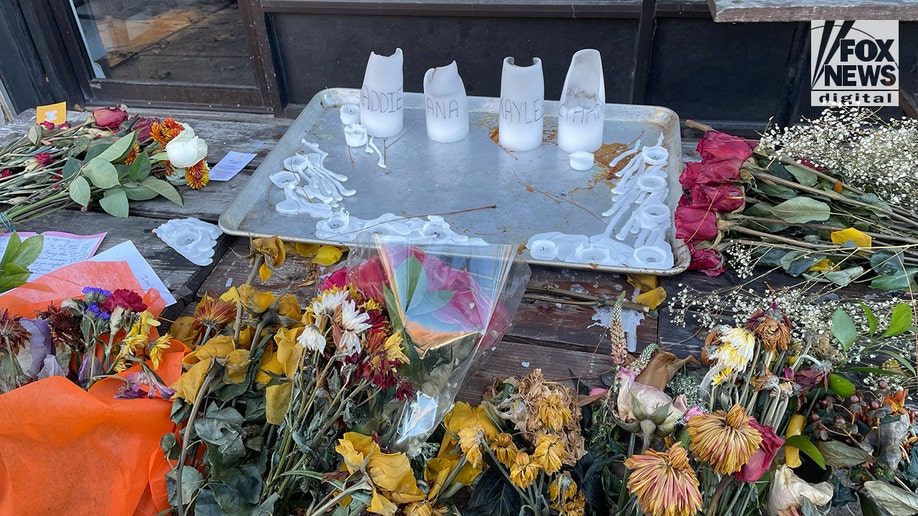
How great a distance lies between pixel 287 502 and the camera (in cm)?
62

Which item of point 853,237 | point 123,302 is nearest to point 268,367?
point 123,302

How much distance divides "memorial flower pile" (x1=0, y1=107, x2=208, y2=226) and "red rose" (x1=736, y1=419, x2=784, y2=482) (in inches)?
42.5

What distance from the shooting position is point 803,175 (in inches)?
39.1

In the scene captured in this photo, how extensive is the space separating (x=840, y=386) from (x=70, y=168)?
4.40 ft

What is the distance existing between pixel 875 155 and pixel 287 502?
102 cm

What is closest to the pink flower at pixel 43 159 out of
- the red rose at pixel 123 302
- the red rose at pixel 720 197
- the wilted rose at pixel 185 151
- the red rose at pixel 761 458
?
the wilted rose at pixel 185 151

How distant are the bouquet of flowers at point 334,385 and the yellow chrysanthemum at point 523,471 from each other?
7 centimetres

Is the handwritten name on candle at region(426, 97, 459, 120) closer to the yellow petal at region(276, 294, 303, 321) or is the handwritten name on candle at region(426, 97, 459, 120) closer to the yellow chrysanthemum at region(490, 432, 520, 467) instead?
the yellow petal at region(276, 294, 303, 321)

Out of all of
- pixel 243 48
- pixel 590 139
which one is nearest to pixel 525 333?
pixel 590 139

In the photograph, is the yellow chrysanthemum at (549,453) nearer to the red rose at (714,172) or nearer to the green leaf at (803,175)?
the red rose at (714,172)

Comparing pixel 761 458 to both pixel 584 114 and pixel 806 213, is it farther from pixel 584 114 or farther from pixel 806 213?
pixel 584 114

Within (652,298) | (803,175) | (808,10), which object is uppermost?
(808,10)

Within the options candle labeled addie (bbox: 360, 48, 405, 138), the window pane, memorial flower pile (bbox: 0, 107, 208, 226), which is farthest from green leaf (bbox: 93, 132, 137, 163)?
the window pane

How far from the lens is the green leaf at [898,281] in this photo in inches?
34.4
